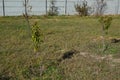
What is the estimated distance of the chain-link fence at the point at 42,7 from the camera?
22.5m

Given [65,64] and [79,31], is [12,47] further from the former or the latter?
[79,31]

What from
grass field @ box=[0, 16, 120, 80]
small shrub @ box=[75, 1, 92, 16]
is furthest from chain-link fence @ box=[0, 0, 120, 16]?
grass field @ box=[0, 16, 120, 80]

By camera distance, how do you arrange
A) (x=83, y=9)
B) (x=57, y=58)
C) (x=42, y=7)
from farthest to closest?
(x=83, y=9) → (x=42, y=7) → (x=57, y=58)

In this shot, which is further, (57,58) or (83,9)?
(83,9)

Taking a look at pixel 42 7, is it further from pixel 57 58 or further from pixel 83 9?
pixel 57 58

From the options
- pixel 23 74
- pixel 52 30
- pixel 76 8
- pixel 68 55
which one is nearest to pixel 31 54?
pixel 68 55

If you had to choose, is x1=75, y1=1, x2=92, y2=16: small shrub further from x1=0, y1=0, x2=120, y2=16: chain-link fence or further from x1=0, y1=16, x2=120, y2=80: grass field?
x1=0, y1=16, x2=120, y2=80: grass field

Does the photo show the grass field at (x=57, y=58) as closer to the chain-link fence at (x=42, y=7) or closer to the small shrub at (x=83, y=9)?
the chain-link fence at (x=42, y=7)

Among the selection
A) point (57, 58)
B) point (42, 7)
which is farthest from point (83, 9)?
point (57, 58)

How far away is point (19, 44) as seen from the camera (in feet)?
37.6

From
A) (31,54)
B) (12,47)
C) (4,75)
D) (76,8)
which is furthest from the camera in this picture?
(76,8)

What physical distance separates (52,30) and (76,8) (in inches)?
358

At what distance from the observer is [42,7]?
2320 centimetres

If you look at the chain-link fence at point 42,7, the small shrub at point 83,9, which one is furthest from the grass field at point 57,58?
the small shrub at point 83,9
